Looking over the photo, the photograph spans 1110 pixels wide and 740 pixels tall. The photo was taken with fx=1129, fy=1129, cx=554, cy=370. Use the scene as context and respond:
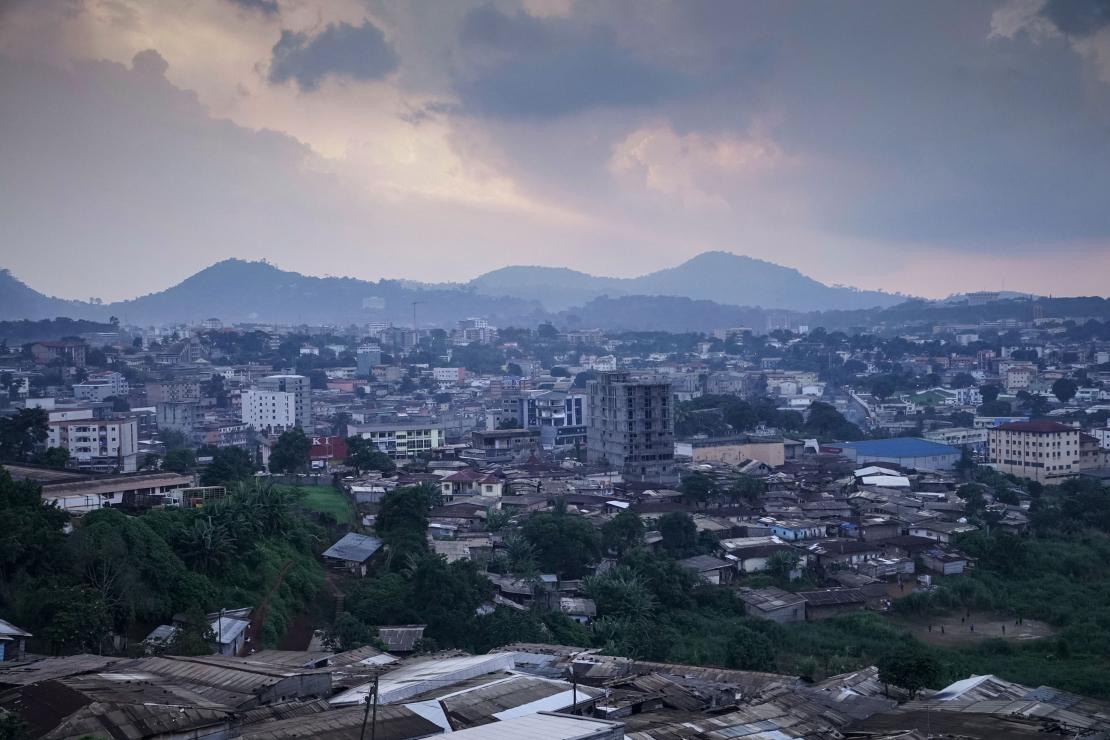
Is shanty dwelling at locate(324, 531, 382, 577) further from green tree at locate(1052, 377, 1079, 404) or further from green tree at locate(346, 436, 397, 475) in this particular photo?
green tree at locate(1052, 377, 1079, 404)

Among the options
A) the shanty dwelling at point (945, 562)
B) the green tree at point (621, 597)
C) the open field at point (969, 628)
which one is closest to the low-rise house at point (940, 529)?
the shanty dwelling at point (945, 562)

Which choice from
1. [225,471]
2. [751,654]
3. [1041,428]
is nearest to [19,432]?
[225,471]

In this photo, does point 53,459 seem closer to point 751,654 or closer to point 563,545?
point 563,545

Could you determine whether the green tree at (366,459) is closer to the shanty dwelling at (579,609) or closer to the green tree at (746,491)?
the green tree at (746,491)

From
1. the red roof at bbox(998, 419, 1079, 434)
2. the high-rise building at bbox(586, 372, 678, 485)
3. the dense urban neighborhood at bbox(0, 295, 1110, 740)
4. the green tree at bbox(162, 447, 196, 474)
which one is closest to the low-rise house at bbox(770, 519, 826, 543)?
the dense urban neighborhood at bbox(0, 295, 1110, 740)

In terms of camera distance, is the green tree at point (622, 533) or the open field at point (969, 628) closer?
the open field at point (969, 628)

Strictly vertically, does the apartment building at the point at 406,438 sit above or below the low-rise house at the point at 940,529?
above
